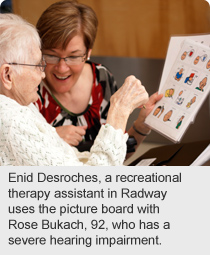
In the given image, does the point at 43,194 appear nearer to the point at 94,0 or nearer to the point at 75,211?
the point at 75,211

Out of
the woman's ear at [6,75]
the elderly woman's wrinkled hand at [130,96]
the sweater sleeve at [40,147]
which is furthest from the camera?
the elderly woman's wrinkled hand at [130,96]

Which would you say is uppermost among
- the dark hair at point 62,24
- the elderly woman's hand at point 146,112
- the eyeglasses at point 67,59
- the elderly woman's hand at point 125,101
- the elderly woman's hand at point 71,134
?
the dark hair at point 62,24

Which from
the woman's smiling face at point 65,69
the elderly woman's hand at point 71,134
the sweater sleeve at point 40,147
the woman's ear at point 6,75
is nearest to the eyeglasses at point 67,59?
the woman's smiling face at point 65,69

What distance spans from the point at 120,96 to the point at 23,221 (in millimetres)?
551

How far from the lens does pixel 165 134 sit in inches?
61.5

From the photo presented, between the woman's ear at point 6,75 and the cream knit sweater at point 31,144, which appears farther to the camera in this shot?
the woman's ear at point 6,75

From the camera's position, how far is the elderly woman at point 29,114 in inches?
45.3

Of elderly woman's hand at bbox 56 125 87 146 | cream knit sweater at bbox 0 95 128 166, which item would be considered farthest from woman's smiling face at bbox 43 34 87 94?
cream knit sweater at bbox 0 95 128 166

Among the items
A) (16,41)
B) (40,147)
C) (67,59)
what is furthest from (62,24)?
(40,147)

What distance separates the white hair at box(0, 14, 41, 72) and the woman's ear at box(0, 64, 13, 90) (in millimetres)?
18

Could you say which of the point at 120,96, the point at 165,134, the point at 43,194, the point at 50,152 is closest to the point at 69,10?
the point at 120,96

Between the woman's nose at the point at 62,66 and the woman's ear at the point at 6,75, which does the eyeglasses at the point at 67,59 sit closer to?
the woman's nose at the point at 62,66

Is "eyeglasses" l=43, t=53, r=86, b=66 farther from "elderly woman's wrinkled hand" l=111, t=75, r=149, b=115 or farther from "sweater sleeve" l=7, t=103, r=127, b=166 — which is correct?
"sweater sleeve" l=7, t=103, r=127, b=166

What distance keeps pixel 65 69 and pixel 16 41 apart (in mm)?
447
